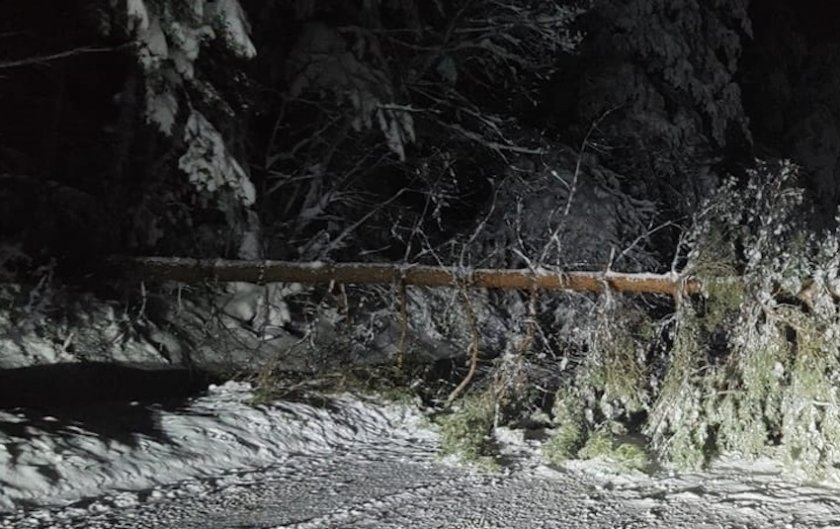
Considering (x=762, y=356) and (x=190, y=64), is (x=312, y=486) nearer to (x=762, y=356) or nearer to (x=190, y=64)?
(x=762, y=356)

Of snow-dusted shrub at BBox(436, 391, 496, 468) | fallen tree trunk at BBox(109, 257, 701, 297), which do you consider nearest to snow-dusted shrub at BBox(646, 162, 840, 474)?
fallen tree trunk at BBox(109, 257, 701, 297)

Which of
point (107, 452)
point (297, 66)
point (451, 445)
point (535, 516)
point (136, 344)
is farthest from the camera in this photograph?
point (297, 66)

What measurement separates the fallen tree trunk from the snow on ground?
1.70 meters

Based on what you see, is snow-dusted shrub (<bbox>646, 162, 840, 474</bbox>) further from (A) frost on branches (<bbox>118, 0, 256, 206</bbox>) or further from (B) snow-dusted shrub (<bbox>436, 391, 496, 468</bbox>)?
(A) frost on branches (<bbox>118, 0, 256, 206</bbox>)

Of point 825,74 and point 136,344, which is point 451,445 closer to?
point 136,344

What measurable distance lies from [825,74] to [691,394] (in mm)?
18147

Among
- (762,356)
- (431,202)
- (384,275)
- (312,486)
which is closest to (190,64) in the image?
(384,275)

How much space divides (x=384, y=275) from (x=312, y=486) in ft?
9.20

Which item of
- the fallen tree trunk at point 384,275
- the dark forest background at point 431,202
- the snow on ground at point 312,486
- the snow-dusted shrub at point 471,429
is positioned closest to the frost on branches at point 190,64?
the dark forest background at point 431,202

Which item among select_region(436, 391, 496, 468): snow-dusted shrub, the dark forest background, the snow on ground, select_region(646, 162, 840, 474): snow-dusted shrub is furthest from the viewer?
the dark forest background

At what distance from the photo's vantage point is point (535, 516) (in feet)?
16.9

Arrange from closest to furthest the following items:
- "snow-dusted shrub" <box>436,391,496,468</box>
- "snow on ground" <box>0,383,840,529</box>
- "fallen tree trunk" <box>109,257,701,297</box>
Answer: "snow on ground" <box>0,383,840,529</box>
"snow-dusted shrub" <box>436,391,496,468</box>
"fallen tree trunk" <box>109,257,701,297</box>

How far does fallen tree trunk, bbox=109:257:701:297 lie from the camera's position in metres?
7.63

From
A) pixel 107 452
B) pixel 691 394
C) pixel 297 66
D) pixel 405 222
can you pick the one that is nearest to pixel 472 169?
pixel 405 222
